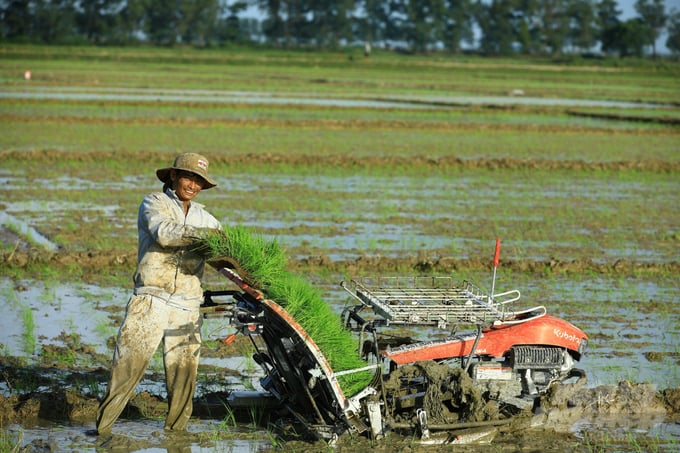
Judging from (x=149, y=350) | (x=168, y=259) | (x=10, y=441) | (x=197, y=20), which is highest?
(x=197, y=20)

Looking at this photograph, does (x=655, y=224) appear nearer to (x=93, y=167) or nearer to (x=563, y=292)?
(x=563, y=292)

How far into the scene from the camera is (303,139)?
2198cm

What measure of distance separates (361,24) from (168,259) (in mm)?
110566

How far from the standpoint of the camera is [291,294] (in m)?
5.25

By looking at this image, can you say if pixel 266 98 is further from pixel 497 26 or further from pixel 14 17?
pixel 497 26

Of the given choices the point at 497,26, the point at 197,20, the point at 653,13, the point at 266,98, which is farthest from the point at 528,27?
the point at 266,98

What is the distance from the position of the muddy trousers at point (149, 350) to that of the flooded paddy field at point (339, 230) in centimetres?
23

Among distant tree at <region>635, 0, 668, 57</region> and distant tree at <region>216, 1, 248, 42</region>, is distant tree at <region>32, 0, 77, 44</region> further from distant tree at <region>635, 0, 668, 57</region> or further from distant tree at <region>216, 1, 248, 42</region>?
distant tree at <region>635, 0, 668, 57</region>

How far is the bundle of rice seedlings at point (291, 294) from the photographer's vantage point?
17.0 ft

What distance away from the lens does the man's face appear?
5423mm

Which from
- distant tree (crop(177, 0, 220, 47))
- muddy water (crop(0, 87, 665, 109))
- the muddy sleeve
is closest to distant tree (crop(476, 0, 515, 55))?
distant tree (crop(177, 0, 220, 47))

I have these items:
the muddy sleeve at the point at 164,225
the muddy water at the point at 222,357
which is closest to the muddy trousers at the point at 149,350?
the muddy water at the point at 222,357

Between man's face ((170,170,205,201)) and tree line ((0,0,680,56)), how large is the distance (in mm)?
73590

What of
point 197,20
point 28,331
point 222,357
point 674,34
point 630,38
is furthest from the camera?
point 674,34
